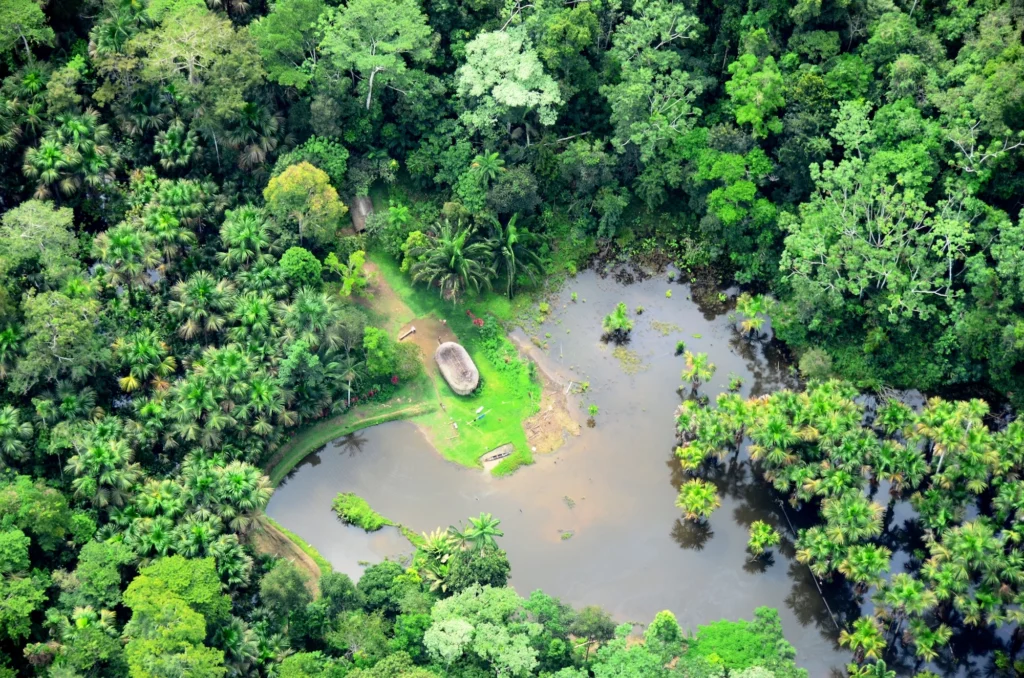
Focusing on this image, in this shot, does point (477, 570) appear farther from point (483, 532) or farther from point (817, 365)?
point (817, 365)

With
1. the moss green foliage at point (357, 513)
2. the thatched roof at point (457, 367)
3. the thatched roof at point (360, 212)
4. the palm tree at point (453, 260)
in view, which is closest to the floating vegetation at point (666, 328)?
the palm tree at point (453, 260)

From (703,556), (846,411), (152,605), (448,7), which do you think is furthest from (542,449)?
(448,7)

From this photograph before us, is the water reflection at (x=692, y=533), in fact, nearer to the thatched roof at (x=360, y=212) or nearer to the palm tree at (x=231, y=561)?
the palm tree at (x=231, y=561)

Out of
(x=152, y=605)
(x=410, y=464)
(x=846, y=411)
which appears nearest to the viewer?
(x=152, y=605)

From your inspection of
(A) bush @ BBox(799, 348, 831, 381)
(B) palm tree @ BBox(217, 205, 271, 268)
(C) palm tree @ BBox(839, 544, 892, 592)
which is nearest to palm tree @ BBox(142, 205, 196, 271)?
(B) palm tree @ BBox(217, 205, 271, 268)

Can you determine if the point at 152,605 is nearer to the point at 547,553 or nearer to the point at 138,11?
the point at 547,553

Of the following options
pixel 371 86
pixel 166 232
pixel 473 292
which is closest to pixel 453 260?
pixel 473 292
